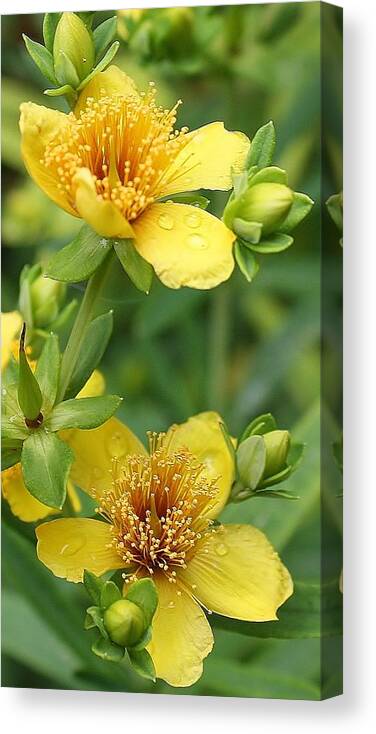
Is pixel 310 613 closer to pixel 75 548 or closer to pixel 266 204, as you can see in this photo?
pixel 75 548

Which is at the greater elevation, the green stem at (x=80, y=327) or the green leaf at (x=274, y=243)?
the green leaf at (x=274, y=243)

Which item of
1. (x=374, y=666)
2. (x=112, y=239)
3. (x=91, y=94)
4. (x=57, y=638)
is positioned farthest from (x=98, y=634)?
(x=91, y=94)

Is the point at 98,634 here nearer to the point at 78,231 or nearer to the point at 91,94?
the point at 78,231

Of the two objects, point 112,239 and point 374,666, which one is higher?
point 112,239

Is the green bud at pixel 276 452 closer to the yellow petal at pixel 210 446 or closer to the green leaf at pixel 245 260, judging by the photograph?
the yellow petal at pixel 210 446

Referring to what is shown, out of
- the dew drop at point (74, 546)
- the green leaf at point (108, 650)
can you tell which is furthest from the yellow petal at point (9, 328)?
the green leaf at point (108, 650)

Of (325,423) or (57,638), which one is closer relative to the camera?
(325,423)

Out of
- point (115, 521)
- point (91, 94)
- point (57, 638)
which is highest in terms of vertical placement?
point (91, 94)
